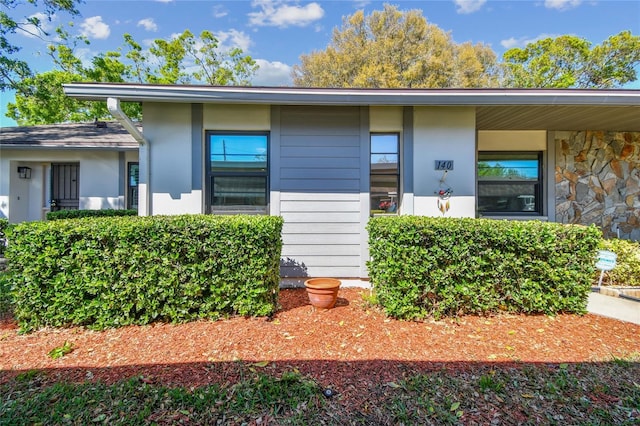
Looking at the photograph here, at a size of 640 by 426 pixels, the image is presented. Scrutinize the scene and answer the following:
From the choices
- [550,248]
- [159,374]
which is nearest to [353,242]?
[550,248]

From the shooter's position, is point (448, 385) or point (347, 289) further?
point (347, 289)

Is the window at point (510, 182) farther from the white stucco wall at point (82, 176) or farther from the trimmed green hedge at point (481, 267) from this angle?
the white stucco wall at point (82, 176)

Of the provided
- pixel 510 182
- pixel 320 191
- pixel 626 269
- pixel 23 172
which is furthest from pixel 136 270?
pixel 23 172

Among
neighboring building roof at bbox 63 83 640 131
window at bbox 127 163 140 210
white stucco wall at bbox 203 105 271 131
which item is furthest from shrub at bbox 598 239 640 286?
window at bbox 127 163 140 210

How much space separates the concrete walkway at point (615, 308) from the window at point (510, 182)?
2.73m

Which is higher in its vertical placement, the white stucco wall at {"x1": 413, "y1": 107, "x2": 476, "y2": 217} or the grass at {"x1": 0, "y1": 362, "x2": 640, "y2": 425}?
the white stucco wall at {"x1": 413, "y1": 107, "x2": 476, "y2": 217}

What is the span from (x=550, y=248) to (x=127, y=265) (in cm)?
463

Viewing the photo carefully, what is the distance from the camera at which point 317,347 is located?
2568mm

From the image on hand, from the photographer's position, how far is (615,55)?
1440cm

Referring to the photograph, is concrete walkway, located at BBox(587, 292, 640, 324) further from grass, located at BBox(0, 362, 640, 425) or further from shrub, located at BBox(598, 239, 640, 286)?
grass, located at BBox(0, 362, 640, 425)

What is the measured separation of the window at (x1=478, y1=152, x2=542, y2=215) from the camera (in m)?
6.03

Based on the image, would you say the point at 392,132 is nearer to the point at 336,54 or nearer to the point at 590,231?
the point at 590,231

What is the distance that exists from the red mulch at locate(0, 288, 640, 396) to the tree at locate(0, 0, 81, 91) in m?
9.42

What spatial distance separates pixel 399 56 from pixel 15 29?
1521cm
